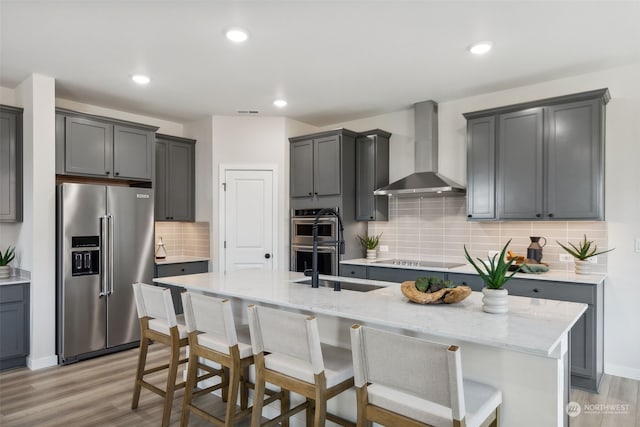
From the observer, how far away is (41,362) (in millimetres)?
3730

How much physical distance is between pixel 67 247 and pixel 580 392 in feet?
15.1

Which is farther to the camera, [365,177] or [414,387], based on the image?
[365,177]

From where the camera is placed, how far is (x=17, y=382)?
133 inches

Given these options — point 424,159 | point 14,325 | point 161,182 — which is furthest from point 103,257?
point 424,159

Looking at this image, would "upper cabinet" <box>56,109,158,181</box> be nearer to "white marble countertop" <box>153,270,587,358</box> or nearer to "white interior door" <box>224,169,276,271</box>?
"white interior door" <box>224,169,276,271</box>

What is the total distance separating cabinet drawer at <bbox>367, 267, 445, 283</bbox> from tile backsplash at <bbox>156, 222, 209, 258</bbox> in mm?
2220

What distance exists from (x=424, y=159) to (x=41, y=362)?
427cm

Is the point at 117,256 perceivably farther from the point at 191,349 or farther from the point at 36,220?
the point at 191,349

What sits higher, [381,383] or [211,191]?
[211,191]

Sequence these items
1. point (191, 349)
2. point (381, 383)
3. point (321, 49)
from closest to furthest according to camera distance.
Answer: point (381, 383) < point (191, 349) < point (321, 49)

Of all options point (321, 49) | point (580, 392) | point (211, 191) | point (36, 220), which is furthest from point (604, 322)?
point (36, 220)

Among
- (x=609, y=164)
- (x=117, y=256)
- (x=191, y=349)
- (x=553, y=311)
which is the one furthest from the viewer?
(x=117, y=256)

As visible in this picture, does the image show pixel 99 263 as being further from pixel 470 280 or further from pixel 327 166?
pixel 470 280

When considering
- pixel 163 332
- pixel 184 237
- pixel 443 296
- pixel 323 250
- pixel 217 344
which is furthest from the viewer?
pixel 184 237
